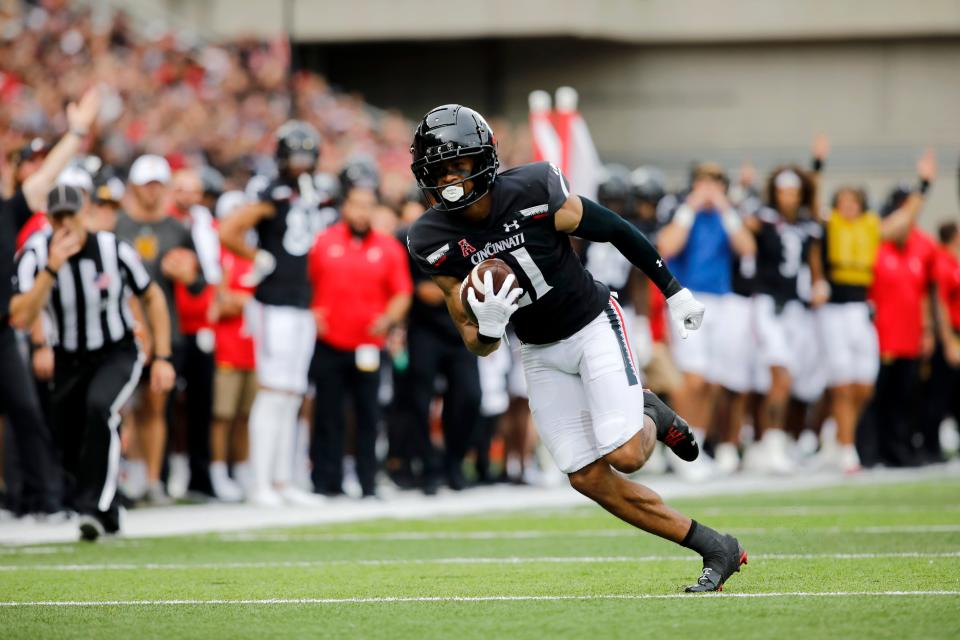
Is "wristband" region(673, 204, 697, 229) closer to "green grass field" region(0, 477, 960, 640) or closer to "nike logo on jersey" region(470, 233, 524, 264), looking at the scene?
"green grass field" region(0, 477, 960, 640)

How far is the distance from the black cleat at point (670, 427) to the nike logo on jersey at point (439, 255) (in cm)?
102

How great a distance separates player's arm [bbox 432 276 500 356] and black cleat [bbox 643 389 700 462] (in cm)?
76

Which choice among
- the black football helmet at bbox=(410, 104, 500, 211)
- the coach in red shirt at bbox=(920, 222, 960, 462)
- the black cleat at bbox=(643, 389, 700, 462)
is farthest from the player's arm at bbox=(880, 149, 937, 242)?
the black football helmet at bbox=(410, 104, 500, 211)

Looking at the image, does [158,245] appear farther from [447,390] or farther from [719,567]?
[719,567]

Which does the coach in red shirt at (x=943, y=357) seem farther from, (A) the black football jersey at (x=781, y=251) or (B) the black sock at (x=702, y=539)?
(B) the black sock at (x=702, y=539)

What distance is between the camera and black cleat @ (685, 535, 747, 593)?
259 inches

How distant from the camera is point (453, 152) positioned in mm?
6684

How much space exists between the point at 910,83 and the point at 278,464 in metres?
23.4

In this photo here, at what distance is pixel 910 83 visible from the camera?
3303 centimetres

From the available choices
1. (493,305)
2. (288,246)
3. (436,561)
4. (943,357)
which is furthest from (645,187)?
(493,305)

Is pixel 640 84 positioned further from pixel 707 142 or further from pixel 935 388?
pixel 935 388

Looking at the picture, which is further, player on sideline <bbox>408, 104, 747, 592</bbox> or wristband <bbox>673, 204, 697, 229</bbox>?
wristband <bbox>673, 204, 697, 229</bbox>

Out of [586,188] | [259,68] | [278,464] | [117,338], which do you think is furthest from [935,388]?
[259,68]

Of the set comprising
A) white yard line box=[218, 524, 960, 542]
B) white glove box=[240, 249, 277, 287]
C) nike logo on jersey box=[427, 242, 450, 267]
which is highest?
white glove box=[240, 249, 277, 287]
